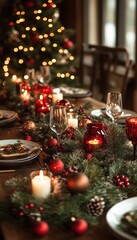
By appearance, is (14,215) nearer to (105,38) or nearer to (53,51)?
(53,51)

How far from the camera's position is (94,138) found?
1467 millimetres

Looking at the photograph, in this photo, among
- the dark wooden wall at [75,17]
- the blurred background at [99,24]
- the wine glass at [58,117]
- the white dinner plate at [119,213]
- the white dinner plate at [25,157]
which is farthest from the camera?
the dark wooden wall at [75,17]

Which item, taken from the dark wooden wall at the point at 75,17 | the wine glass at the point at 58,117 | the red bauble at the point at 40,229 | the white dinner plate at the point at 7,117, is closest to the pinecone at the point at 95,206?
the red bauble at the point at 40,229

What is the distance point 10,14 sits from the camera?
4.57 m

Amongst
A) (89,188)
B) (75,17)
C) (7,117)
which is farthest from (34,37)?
(89,188)

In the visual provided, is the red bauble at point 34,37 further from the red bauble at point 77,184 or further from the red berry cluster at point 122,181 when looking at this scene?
the red bauble at point 77,184

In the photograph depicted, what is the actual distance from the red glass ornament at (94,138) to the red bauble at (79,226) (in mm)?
494

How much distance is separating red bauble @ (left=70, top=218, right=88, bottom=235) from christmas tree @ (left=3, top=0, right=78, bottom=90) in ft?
10.0

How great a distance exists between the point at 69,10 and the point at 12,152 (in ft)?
15.2

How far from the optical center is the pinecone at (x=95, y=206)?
3.51 ft

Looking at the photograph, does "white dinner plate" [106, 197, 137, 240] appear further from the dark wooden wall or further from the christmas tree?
the dark wooden wall

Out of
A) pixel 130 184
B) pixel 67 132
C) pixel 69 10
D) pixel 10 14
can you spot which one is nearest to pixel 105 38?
pixel 69 10

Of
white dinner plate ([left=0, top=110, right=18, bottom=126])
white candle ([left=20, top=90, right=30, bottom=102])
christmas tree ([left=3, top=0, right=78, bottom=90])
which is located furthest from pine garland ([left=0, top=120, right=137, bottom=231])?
christmas tree ([left=3, top=0, right=78, bottom=90])

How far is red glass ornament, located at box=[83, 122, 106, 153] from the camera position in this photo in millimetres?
1469
